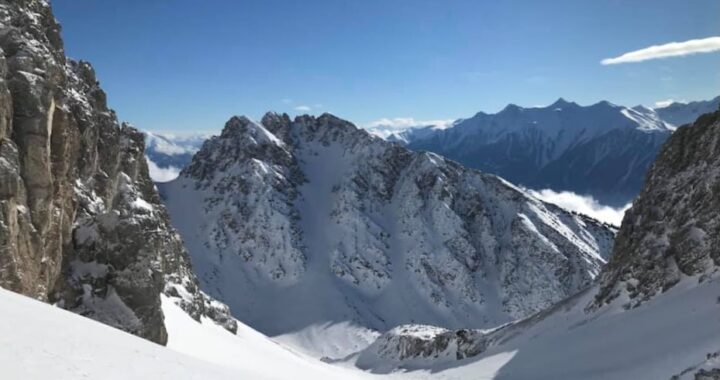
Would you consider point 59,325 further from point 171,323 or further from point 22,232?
point 171,323

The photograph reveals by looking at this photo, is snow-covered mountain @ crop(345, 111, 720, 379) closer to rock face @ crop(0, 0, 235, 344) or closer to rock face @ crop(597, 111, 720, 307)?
rock face @ crop(597, 111, 720, 307)

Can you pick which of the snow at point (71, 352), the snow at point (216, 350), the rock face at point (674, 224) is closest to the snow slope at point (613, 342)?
the rock face at point (674, 224)

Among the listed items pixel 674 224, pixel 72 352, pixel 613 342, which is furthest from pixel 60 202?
pixel 674 224

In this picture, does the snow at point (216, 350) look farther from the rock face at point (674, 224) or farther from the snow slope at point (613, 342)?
the rock face at point (674, 224)

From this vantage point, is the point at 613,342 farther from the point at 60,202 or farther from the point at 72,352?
the point at 60,202

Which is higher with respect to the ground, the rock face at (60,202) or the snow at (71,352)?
the rock face at (60,202)

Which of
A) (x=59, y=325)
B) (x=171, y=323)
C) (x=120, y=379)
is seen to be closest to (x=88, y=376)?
(x=120, y=379)
